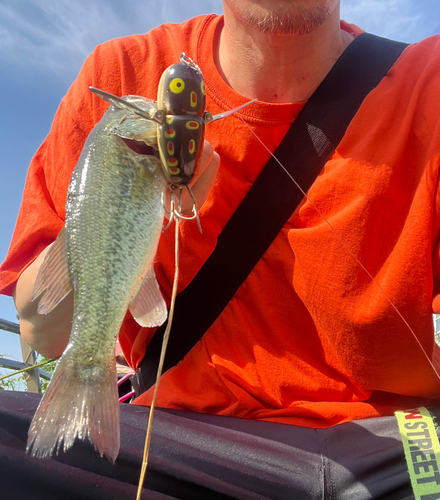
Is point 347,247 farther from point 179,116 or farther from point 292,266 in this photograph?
point 179,116

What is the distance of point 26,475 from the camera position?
1.33 meters

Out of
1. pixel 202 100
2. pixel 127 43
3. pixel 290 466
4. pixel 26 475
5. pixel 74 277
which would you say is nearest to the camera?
pixel 202 100

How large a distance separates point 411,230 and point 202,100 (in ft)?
3.16

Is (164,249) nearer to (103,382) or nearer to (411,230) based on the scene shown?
(103,382)

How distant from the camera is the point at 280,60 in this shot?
196 centimetres

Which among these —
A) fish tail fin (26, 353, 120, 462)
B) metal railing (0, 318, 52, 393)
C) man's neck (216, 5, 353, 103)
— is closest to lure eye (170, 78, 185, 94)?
fish tail fin (26, 353, 120, 462)

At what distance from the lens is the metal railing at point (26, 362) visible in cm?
397

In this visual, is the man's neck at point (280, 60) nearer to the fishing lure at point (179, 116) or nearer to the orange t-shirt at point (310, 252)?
the orange t-shirt at point (310, 252)

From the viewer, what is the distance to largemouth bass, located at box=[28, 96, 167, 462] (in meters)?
1.11

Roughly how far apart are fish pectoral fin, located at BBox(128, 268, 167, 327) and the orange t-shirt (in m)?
0.63

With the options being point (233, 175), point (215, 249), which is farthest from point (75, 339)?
point (233, 175)

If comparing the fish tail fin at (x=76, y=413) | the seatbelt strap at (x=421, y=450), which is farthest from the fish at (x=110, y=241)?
the seatbelt strap at (x=421, y=450)

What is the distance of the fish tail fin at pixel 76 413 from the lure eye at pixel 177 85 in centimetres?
72

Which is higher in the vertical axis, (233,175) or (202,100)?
(233,175)
